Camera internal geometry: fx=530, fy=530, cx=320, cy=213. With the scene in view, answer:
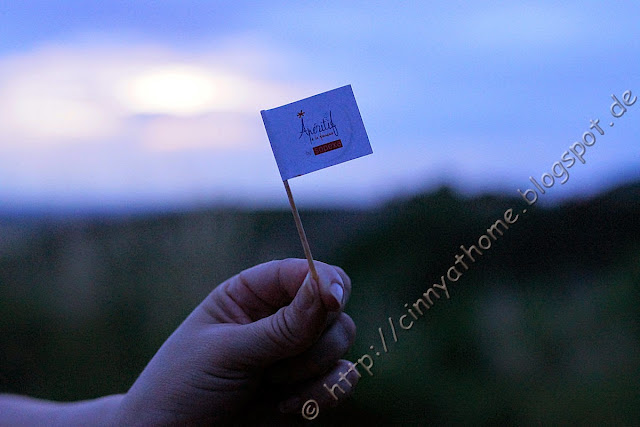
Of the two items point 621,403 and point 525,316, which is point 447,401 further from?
point 621,403

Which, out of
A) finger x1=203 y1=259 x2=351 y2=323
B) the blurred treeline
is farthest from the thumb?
the blurred treeline

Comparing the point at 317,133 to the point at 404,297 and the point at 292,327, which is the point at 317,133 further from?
the point at 404,297

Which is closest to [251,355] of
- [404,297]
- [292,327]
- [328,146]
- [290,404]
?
[292,327]

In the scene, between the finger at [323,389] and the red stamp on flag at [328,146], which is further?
the finger at [323,389]

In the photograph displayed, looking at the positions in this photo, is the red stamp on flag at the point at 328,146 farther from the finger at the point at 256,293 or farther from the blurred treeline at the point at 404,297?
the blurred treeline at the point at 404,297

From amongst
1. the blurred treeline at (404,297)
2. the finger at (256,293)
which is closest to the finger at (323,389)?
the finger at (256,293)

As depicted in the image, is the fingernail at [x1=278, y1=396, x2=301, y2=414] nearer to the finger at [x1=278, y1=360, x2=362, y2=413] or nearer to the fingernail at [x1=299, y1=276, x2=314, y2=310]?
the finger at [x1=278, y1=360, x2=362, y2=413]
